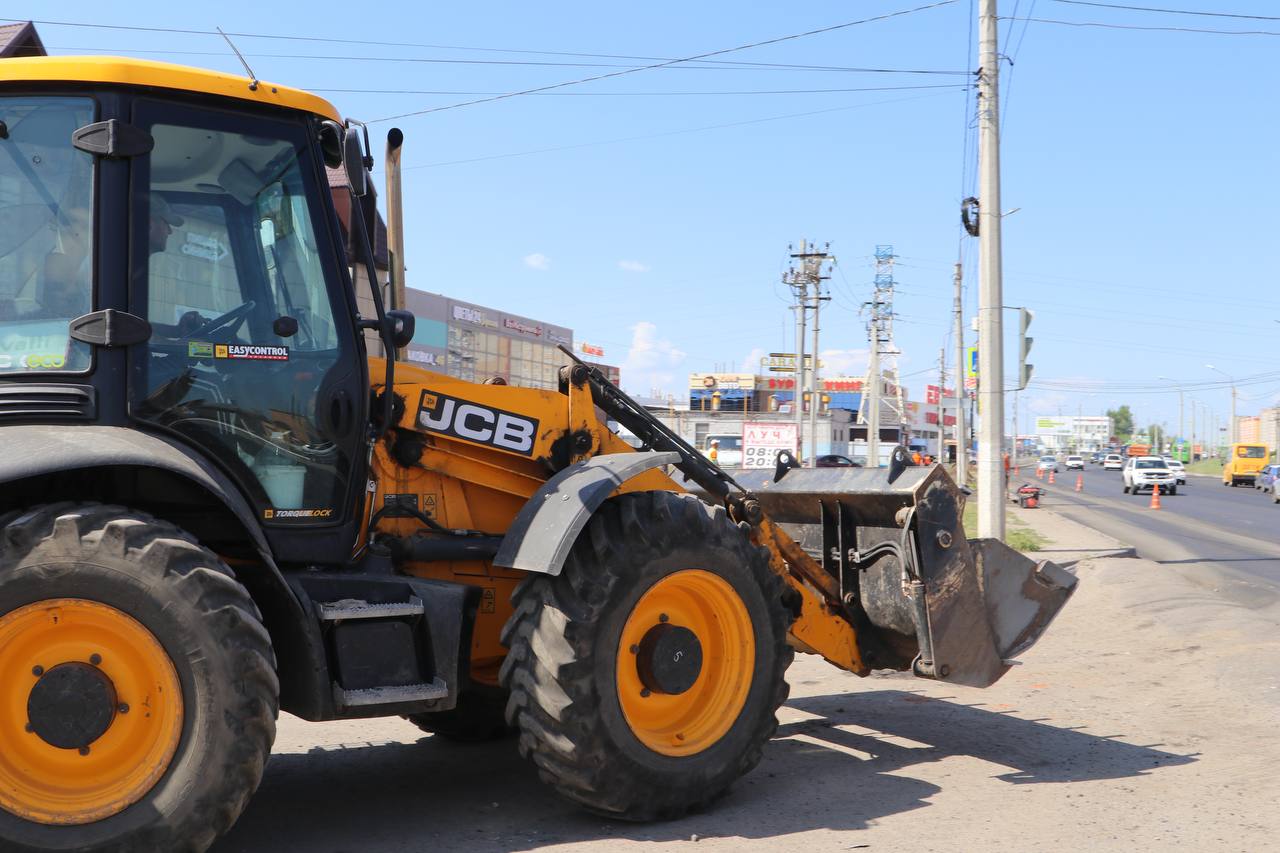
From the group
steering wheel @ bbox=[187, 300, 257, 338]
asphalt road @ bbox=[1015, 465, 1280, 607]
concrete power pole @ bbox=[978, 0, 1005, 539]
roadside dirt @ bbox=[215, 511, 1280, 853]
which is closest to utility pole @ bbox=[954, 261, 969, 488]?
asphalt road @ bbox=[1015, 465, 1280, 607]

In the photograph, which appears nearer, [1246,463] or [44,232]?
[44,232]

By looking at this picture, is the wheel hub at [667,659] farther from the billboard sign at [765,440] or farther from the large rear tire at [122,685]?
the billboard sign at [765,440]

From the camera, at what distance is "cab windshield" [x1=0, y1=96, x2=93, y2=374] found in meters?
4.26

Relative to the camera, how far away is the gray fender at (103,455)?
3885 millimetres

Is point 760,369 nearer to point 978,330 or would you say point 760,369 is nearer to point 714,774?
point 978,330

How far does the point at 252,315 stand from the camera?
4.70 m

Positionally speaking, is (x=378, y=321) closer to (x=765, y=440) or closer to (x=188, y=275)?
(x=188, y=275)

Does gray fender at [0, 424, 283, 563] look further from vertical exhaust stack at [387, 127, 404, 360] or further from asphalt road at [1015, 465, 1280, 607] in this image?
asphalt road at [1015, 465, 1280, 607]

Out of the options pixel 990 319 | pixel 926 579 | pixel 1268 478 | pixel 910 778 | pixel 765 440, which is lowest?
pixel 910 778

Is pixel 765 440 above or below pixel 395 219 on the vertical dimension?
below

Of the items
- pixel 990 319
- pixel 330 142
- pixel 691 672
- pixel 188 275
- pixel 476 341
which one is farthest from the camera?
pixel 476 341

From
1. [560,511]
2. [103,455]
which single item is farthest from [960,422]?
[103,455]

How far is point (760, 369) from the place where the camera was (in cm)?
14012

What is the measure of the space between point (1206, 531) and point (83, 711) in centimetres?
2601
